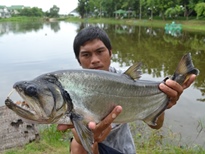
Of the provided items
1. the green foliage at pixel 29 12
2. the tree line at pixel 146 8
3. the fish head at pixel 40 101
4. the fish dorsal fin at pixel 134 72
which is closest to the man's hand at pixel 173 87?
the fish dorsal fin at pixel 134 72

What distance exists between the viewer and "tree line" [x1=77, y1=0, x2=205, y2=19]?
4734 centimetres

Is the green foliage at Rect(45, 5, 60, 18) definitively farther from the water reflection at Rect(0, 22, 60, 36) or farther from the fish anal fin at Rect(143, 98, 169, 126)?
the fish anal fin at Rect(143, 98, 169, 126)

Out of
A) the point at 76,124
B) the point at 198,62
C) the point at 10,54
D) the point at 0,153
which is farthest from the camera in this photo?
the point at 10,54

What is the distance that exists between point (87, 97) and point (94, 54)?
1.04 m

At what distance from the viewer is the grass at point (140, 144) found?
200 inches

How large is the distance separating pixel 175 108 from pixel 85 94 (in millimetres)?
6688

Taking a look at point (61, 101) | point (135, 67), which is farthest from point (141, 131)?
point (61, 101)

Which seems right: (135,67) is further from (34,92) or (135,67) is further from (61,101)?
(34,92)

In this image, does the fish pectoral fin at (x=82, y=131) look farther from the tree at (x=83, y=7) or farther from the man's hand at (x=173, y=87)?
the tree at (x=83, y=7)

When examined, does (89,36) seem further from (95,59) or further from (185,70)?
(185,70)

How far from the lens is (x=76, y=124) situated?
83.0 inches

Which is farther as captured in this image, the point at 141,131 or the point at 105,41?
the point at 141,131

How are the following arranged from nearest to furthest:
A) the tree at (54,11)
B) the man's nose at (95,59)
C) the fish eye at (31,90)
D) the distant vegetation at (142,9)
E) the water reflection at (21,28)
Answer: the fish eye at (31,90)
the man's nose at (95,59)
the water reflection at (21,28)
the distant vegetation at (142,9)
the tree at (54,11)

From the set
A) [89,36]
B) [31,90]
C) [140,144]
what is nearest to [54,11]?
[140,144]
